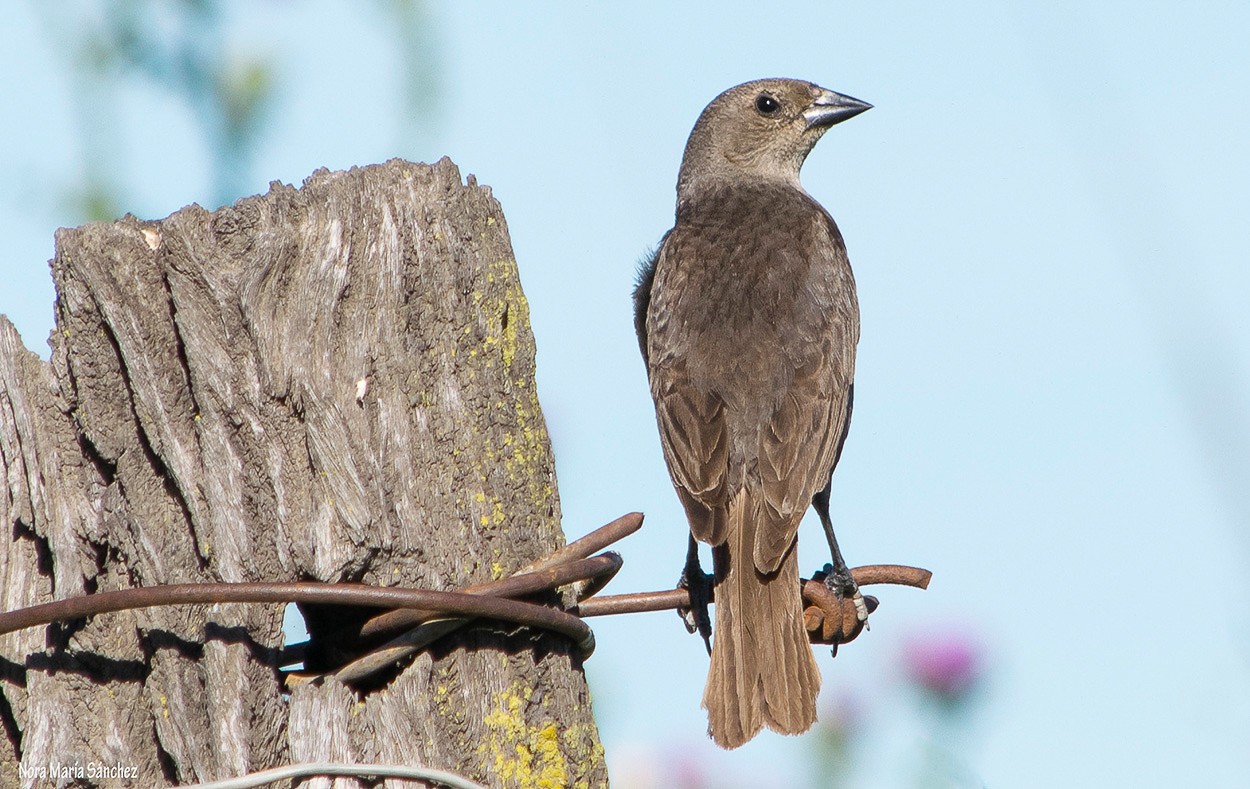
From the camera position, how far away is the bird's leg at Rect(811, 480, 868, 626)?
4652 mm

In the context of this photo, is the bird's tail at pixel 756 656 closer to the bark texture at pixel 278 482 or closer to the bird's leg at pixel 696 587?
the bird's leg at pixel 696 587

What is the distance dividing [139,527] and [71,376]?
323 mm

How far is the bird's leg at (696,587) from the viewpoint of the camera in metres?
4.95

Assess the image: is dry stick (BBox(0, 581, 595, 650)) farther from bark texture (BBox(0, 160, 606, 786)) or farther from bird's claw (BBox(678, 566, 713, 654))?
bird's claw (BBox(678, 566, 713, 654))

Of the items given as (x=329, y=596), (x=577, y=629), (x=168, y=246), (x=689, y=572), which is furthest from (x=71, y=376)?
(x=689, y=572)

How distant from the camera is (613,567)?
2572mm

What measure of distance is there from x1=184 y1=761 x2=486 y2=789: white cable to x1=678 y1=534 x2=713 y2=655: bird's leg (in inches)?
104

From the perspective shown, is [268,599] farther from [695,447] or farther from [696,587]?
[696,587]

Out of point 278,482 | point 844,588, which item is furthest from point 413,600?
point 844,588

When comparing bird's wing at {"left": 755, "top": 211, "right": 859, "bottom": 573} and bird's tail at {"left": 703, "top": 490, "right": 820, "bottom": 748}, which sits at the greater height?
bird's wing at {"left": 755, "top": 211, "right": 859, "bottom": 573}

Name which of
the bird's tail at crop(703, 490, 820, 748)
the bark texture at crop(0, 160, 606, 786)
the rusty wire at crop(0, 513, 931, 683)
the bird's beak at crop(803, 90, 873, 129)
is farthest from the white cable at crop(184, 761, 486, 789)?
the bird's beak at crop(803, 90, 873, 129)

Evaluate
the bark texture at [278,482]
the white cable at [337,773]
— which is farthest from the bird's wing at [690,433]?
the white cable at [337,773]

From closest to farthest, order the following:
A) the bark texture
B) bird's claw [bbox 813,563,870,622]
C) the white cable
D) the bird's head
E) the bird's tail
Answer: the white cable < the bark texture < the bird's tail < bird's claw [bbox 813,563,870,622] < the bird's head

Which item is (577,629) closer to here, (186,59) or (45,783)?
(45,783)
